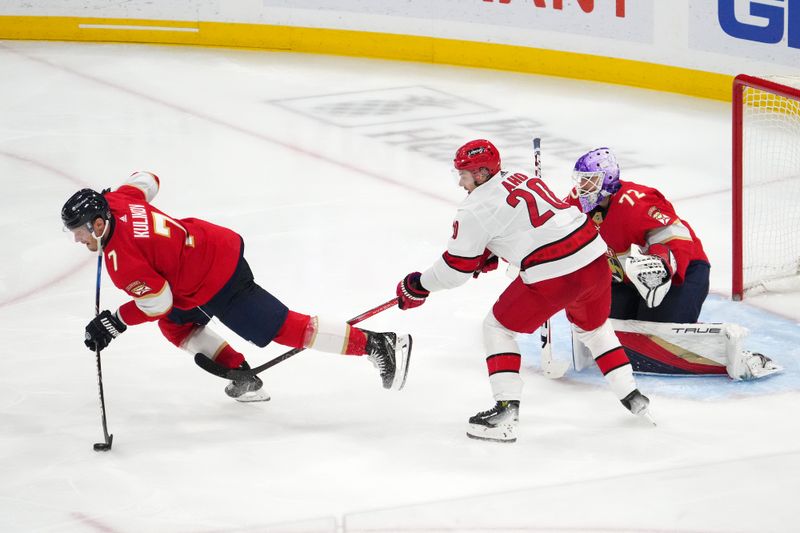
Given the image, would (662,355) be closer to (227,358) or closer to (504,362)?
(504,362)

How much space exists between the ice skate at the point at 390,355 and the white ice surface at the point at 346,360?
0.38 ft

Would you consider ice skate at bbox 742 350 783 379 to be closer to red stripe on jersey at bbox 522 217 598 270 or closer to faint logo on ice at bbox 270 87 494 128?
red stripe on jersey at bbox 522 217 598 270

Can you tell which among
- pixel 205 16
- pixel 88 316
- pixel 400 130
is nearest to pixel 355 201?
pixel 400 130

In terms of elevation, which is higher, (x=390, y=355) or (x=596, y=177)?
(x=596, y=177)

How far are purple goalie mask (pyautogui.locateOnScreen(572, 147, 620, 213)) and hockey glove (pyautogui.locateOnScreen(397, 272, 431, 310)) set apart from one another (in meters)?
0.72

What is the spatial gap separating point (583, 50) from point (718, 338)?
463 cm

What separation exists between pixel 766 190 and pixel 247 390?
300 centimetres

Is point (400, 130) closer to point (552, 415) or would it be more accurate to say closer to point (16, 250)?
point (16, 250)

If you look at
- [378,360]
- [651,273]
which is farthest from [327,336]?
[651,273]

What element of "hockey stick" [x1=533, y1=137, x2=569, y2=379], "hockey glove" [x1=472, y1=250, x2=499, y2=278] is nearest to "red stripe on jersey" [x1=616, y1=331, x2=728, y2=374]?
"hockey stick" [x1=533, y1=137, x2=569, y2=379]

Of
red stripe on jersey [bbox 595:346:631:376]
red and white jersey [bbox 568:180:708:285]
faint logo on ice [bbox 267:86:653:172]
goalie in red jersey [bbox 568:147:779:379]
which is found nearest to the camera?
red stripe on jersey [bbox 595:346:631:376]

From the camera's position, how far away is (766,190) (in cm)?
603

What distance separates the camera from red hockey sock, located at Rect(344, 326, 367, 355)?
4078 mm

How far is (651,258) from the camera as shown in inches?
167
